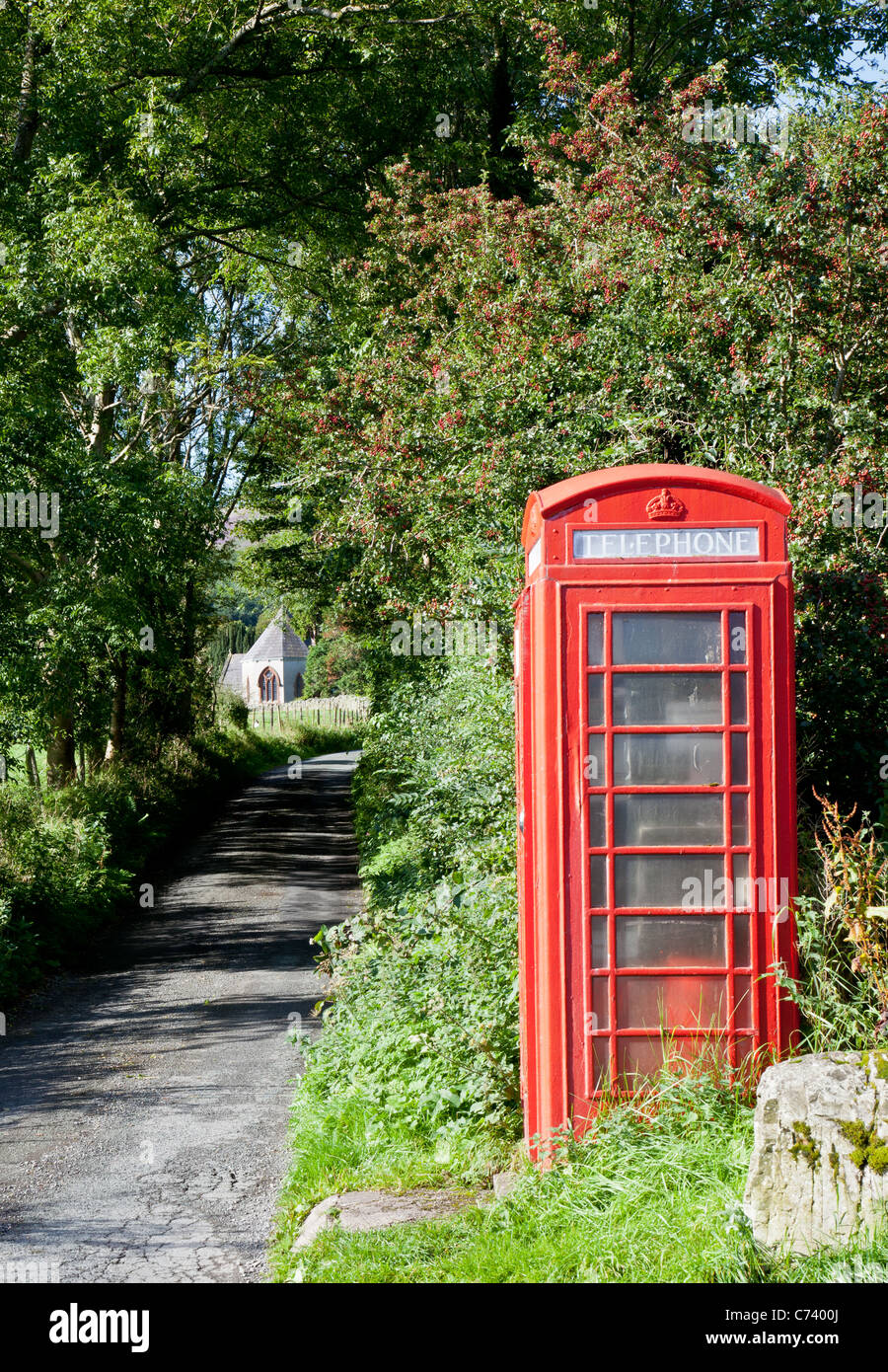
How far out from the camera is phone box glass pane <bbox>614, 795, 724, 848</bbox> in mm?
4645

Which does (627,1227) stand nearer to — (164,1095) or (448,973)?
(448,973)

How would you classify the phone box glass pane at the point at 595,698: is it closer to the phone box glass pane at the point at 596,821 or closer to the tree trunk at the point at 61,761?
the phone box glass pane at the point at 596,821

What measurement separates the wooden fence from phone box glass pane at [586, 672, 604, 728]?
118 ft

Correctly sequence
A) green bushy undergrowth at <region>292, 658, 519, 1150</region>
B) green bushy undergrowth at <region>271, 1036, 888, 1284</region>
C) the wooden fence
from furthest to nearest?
the wooden fence → green bushy undergrowth at <region>292, 658, 519, 1150</region> → green bushy undergrowth at <region>271, 1036, 888, 1284</region>

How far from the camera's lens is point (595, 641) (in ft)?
15.3

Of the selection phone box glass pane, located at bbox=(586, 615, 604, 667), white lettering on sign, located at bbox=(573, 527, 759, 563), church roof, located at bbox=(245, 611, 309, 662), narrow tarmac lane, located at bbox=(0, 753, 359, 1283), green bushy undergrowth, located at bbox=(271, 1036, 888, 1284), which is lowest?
narrow tarmac lane, located at bbox=(0, 753, 359, 1283)

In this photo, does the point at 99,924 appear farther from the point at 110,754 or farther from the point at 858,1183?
the point at 858,1183

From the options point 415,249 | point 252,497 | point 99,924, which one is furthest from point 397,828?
point 252,497

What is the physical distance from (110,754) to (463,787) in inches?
579

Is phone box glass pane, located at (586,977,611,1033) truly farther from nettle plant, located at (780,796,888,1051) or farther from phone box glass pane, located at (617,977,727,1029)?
nettle plant, located at (780,796,888,1051)

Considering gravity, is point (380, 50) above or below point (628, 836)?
above

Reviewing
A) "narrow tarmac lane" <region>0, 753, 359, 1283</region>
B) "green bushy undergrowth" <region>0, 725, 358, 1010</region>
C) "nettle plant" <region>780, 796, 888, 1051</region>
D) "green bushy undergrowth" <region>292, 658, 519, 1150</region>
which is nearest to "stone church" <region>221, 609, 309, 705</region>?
"green bushy undergrowth" <region>0, 725, 358, 1010</region>

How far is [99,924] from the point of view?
14359 mm

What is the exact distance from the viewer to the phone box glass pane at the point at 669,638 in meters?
4.68
